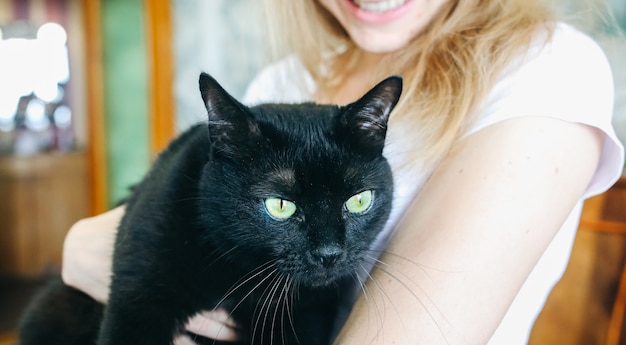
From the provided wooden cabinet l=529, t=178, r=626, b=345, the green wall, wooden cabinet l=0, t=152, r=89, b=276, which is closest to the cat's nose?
wooden cabinet l=529, t=178, r=626, b=345

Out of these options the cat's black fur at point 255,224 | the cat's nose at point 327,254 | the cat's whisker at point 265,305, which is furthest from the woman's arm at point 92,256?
the cat's nose at point 327,254

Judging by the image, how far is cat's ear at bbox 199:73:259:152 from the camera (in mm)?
692

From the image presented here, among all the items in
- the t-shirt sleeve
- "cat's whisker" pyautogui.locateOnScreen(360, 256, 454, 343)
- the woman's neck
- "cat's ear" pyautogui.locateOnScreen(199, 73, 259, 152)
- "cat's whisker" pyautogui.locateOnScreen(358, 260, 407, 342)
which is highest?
the t-shirt sleeve

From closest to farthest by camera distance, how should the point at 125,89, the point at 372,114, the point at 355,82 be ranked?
1. the point at 372,114
2. the point at 355,82
3. the point at 125,89

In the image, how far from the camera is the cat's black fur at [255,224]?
0.73m

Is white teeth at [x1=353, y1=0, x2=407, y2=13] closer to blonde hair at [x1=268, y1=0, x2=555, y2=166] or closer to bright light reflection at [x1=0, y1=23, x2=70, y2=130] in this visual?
blonde hair at [x1=268, y1=0, x2=555, y2=166]

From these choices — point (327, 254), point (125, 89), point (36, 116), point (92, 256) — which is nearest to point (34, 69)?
point (36, 116)

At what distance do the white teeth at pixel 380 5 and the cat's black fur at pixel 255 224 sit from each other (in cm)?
27

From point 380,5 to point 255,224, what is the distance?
1.57 ft

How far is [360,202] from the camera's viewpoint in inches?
31.0

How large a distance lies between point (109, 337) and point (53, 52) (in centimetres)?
323

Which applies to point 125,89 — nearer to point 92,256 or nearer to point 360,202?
point 92,256

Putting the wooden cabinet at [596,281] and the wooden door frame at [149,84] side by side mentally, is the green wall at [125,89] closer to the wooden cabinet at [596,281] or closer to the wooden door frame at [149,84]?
the wooden door frame at [149,84]

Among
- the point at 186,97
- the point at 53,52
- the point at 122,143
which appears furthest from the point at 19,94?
the point at 186,97
